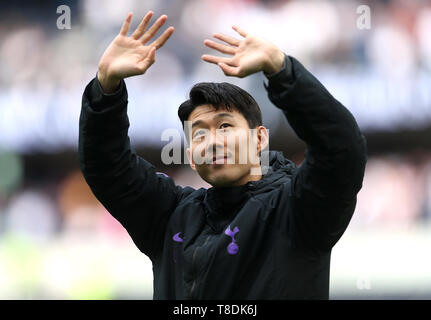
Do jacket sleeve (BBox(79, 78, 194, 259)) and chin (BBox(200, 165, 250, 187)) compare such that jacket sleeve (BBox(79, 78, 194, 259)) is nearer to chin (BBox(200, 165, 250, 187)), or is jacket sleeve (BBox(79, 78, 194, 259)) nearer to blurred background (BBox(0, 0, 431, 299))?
chin (BBox(200, 165, 250, 187))

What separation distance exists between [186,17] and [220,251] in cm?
282

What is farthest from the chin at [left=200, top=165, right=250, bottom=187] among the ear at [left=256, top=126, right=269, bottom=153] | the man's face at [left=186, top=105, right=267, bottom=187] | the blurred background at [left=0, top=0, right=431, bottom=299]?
the blurred background at [left=0, top=0, right=431, bottom=299]

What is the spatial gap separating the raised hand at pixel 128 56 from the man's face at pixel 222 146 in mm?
164

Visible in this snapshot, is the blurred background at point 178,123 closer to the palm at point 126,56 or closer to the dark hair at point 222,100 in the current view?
the dark hair at point 222,100

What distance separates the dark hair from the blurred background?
2.10m

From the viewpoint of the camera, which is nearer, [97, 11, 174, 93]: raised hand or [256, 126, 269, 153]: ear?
[97, 11, 174, 93]: raised hand

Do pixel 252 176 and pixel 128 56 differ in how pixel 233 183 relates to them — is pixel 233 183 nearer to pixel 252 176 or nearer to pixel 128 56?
pixel 252 176

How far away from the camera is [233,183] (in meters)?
1.29

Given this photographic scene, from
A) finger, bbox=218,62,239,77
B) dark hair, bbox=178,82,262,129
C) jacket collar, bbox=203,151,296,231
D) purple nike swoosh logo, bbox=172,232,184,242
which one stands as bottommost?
purple nike swoosh logo, bbox=172,232,184,242

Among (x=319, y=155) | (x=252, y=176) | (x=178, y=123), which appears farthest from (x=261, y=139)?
(x=178, y=123)

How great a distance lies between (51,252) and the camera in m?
3.81

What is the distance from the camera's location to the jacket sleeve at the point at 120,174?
4.09ft

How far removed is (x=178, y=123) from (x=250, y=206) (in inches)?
97.9

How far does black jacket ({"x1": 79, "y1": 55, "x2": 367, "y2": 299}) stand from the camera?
1136 millimetres
